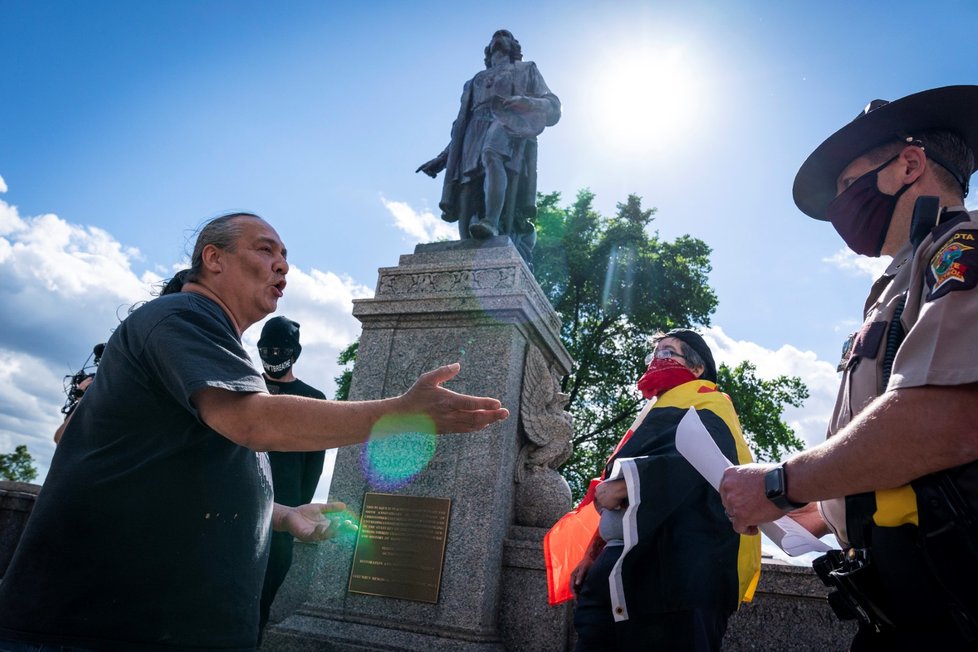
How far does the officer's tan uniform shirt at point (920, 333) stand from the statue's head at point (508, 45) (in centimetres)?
637

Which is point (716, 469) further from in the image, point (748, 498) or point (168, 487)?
point (168, 487)

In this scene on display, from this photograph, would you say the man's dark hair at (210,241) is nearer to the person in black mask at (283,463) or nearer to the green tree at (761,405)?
the person in black mask at (283,463)

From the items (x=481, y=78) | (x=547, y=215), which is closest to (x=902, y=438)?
(x=481, y=78)

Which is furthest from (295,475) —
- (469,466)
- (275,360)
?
(469,466)

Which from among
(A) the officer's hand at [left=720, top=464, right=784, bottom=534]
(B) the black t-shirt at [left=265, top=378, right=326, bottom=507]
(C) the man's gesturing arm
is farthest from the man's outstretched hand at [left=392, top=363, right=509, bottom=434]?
(B) the black t-shirt at [left=265, top=378, right=326, bottom=507]

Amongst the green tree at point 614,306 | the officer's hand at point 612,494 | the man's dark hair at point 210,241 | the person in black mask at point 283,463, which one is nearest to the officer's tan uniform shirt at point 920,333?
the officer's hand at point 612,494

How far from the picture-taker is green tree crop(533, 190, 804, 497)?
18609 millimetres

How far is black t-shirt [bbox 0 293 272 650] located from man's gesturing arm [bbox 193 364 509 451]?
62 mm

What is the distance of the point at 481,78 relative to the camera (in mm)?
7211

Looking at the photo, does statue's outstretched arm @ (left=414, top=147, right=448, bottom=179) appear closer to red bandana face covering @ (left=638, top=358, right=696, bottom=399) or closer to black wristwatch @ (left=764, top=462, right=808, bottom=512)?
red bandana face covering @ (left=638, top=358, right=696, bottom=399)

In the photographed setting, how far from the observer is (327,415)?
1588mm

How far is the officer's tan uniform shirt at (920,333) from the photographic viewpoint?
4.52 ft

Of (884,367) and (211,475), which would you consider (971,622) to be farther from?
(211,475)

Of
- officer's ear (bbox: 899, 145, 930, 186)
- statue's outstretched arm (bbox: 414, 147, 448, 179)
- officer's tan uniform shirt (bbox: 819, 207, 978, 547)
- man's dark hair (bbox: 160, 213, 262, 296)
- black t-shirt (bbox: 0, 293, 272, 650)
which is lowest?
black t-shirt (bbox: 0, 293, 272, 650)
